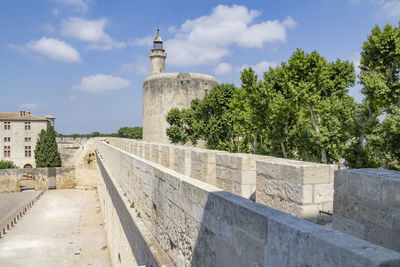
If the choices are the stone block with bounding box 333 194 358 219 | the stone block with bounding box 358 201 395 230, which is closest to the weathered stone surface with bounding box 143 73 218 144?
the stone block with bounding box 333 194 358 219

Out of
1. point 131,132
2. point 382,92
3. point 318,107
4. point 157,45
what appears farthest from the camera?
point 131,132

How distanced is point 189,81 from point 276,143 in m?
15.6

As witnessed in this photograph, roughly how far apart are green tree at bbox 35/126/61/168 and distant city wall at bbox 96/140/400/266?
36817 mm

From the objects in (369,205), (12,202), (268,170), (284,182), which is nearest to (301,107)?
(268,170)

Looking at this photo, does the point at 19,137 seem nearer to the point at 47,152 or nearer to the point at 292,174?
the point at 47,152

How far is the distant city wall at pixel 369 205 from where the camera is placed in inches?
87.3

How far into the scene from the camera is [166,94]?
30.4 meters

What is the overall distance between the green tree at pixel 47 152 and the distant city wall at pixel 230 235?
121ft

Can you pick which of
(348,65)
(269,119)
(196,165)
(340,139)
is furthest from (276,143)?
(196,165)

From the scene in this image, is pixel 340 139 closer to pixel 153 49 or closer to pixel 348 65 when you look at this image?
pixel 348 65

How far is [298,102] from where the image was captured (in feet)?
47.3

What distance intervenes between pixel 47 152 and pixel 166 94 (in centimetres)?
1836

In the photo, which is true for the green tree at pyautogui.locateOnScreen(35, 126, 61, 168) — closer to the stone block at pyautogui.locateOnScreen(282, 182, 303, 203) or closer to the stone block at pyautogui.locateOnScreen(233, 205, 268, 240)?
the stone block at pyautogui.locateOnScreen(282, 182, 303, 203)

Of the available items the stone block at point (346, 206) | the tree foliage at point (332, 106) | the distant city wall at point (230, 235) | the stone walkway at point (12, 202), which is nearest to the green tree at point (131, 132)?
the stone walkway at point (12, 202)
